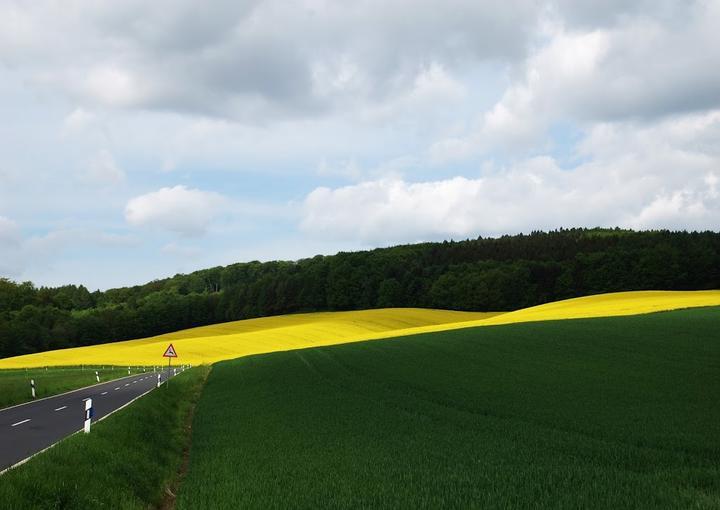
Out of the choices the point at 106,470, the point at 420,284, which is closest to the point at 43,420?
the point at 106,470

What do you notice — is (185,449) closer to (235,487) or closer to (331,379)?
(235,487)

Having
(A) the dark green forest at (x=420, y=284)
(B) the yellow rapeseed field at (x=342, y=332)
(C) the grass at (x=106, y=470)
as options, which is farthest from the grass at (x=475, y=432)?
(A) the dark green forest at (x=420, y=284)

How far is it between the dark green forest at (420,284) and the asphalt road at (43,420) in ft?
280

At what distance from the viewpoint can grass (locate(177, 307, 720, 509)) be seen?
30.5ft

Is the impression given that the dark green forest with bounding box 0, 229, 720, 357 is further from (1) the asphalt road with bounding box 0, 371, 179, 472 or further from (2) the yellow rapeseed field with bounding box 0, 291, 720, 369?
(1) the asphalt road with bounding box 0, 371, 179, 472

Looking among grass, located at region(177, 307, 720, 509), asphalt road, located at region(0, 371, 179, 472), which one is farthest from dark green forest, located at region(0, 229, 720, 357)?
asphalt road, located at region(0, 371, 179, 472)

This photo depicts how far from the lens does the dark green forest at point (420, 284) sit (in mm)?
106500

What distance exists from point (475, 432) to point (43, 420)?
50.4ft

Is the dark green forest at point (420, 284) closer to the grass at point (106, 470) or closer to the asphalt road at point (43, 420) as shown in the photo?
the asphalt road at point (43, 420)

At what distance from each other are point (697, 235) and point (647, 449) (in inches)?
4716

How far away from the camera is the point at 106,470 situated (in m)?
10.9

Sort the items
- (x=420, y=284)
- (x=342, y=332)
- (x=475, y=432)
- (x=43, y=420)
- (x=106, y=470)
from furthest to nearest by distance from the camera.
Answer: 1. (x=420, y=284)
2. (x=342, y=332)
3. (x=43, y=420)
4. (x=475, y=432)
5. (x=106, y=470)

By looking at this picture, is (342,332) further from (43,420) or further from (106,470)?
(106,470)

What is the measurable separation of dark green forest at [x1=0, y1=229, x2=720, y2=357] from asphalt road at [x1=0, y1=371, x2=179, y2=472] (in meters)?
85.2
